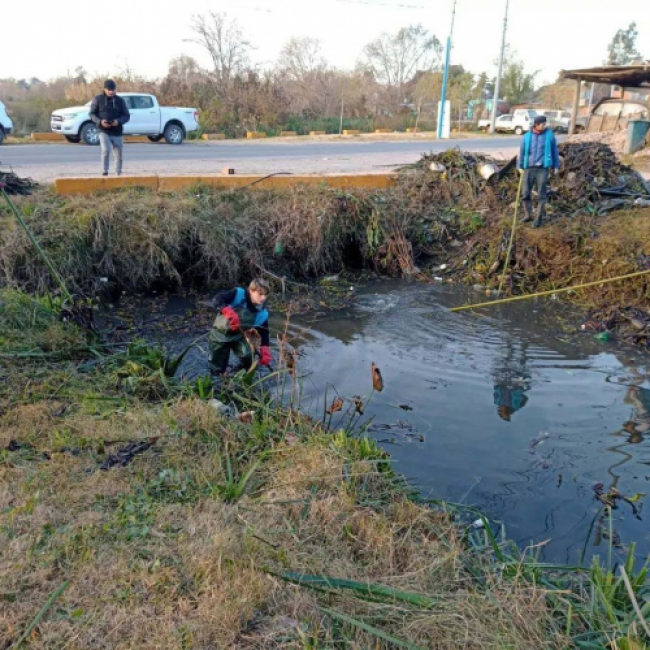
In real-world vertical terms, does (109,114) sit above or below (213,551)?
above

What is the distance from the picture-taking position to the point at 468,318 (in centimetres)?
859

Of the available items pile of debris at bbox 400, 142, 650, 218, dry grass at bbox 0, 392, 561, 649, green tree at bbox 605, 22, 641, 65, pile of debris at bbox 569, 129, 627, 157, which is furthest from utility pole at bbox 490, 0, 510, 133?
green tree at bbox 605, 22, 641, 65

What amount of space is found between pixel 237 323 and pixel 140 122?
17.3m

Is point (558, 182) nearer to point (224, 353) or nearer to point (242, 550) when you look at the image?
point (224, 353)

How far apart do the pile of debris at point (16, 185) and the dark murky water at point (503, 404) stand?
14.3ft

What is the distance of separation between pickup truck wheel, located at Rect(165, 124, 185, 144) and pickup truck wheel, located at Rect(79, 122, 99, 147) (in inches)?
114

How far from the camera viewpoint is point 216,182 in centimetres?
1016

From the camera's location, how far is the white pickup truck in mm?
19391

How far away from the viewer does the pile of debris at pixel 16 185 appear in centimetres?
915

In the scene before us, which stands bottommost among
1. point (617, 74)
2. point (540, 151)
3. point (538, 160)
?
point (538, 160)

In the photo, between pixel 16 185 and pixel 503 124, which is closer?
pixel 16 185

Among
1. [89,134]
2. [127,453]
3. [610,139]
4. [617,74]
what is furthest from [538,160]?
[89,134]

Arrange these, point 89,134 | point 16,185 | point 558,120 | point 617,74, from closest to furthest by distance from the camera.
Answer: point 16,185 → point 617,74 → point 89,134 → point 558,120

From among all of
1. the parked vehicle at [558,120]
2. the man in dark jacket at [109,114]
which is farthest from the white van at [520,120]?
the man in dark jacket at [109,114]
